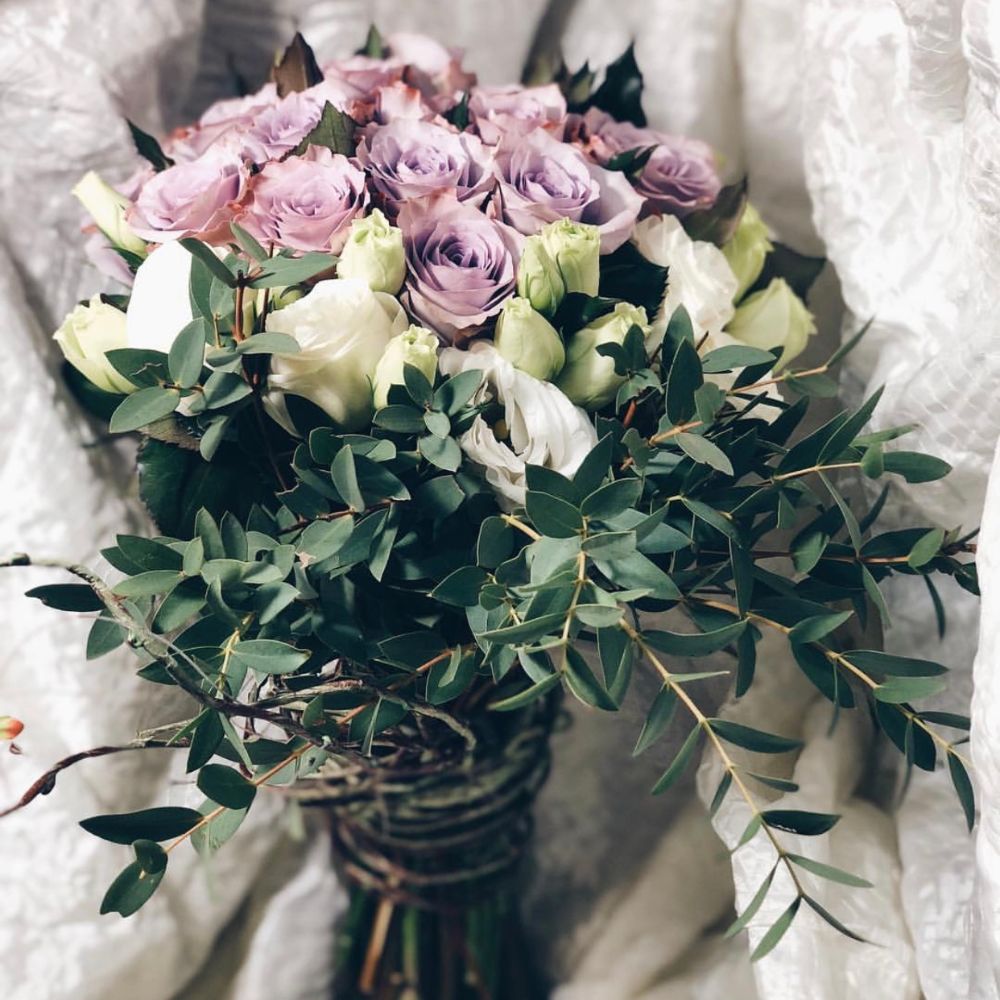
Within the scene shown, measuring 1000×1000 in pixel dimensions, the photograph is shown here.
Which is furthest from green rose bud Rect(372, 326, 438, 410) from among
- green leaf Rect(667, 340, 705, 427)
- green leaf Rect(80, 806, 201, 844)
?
green leaf Rect(80, 806, 201, 844)

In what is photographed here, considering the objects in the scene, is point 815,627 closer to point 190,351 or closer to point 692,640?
point 692,640

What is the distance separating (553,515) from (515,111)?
0.29m

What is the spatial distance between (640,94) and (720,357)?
0.88 ft

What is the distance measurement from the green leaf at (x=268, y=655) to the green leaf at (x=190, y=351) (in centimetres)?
12

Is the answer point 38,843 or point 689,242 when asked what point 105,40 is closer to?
point 689,242

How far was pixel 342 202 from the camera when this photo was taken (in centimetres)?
51

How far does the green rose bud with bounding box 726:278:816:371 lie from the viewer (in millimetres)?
610

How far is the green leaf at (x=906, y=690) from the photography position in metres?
0.47

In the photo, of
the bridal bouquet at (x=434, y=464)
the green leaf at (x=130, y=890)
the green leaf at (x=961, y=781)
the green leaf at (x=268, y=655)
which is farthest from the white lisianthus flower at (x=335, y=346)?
the green leaf at (x=961, y=781)

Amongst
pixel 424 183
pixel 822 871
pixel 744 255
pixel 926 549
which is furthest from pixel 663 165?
pixel 822 871

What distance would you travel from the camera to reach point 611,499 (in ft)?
1.47

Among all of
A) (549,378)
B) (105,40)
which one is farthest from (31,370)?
(549,378)

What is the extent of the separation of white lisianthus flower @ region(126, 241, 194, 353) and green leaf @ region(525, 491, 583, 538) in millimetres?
→ 186

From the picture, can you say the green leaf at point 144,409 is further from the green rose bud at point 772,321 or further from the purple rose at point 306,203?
the green rose bud at point 772,321
